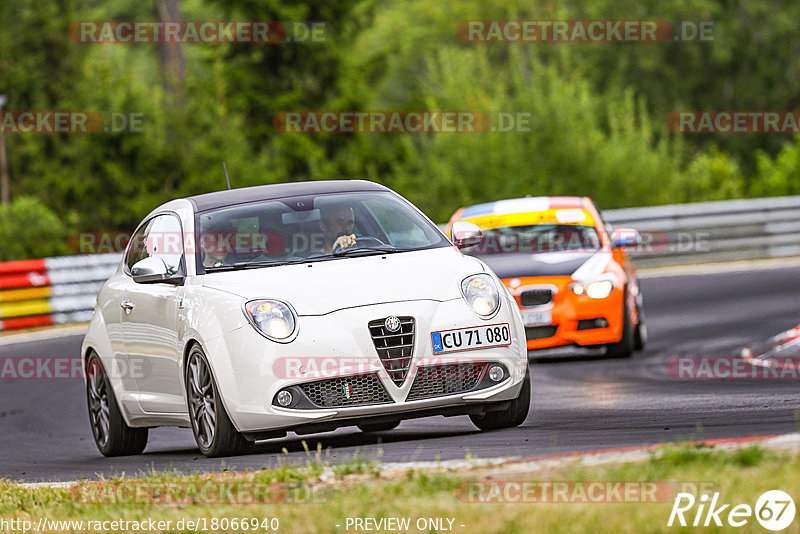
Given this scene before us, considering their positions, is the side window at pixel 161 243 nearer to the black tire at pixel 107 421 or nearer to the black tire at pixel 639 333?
the black tire at pixel 107 421

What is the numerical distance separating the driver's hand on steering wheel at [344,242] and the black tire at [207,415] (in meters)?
1.11

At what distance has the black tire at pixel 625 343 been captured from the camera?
1530 cm

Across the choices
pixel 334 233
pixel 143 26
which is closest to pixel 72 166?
pixel 143 26

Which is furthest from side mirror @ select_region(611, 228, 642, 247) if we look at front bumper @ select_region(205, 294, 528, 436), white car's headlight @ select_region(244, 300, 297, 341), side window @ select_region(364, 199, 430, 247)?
white car's headlight @ select_region(244, 300, 297, 341)

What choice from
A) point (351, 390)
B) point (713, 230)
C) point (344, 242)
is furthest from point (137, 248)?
point (713, 230)

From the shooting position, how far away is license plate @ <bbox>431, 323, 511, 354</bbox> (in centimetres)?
874

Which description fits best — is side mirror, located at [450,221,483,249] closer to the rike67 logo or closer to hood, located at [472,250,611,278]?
the rike67 logo

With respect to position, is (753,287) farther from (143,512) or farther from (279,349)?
(143,512)

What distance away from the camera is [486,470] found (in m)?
6.88

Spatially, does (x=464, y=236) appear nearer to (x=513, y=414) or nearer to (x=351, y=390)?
(x=513, y=414)

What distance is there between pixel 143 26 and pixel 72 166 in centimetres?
1312

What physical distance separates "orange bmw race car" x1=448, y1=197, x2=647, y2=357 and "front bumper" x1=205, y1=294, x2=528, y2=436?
5992 mm

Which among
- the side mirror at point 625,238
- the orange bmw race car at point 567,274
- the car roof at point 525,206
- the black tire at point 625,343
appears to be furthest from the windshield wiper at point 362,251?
the car roof at point 525,206

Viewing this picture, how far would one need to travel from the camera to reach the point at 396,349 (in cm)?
866
